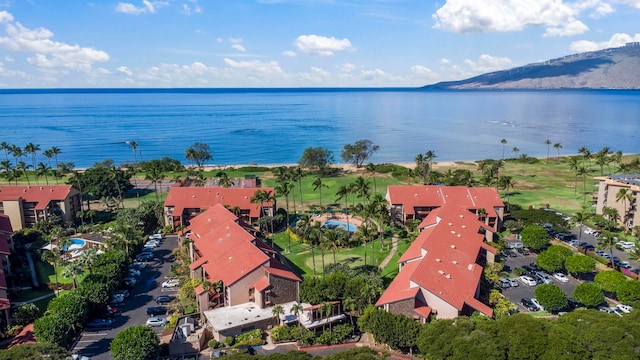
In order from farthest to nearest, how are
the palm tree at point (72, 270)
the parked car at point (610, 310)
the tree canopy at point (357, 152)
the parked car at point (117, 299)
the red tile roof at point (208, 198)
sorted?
the tree canopy at point (357, 152), the red tile roof at point (208, 198), the parked car at point (117, 299), the palm tree at point (72, 270), the parked car at point (610, 310)

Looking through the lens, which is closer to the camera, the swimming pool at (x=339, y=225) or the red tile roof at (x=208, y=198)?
the swimming pool at (x=339, y=225)

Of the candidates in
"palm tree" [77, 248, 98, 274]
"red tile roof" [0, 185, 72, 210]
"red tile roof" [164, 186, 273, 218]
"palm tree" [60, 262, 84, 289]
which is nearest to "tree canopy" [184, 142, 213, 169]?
"red tile roof" [0, 185, 72, 210]

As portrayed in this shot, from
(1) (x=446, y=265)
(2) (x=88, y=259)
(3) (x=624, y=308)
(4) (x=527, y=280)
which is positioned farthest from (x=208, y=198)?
(3) (x=624, y=308)

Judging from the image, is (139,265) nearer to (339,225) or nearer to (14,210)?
(14,210)

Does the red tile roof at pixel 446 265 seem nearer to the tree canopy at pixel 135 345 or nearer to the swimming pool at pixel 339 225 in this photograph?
the swimming pool at pixel 339 225

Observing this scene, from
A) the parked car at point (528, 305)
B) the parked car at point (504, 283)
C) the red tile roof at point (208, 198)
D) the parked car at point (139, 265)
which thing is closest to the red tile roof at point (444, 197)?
the parked car at point (504, 283)

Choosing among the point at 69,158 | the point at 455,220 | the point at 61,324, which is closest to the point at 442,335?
the point at 455,220
